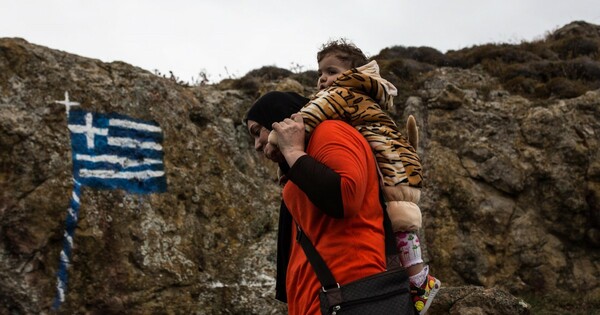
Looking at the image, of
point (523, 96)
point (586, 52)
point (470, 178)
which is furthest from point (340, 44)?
point (586, 52)

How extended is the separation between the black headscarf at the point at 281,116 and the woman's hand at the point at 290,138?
1.11 ft

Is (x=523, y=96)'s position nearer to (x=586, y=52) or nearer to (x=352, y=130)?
(x=586, y=52)

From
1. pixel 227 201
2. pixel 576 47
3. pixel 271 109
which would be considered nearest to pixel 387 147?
pixel 271 109

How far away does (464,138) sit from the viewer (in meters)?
8.93

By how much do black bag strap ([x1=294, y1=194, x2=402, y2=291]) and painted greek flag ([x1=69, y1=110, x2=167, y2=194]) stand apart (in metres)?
4.29

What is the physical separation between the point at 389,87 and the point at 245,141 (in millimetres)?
5178

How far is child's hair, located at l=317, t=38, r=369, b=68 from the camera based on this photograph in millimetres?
3057

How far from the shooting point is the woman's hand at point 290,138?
2459 mm

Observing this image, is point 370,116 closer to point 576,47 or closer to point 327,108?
point 327,108

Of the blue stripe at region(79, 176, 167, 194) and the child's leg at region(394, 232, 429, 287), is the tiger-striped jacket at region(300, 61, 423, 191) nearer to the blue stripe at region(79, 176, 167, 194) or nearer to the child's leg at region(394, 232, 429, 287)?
the child's leg at region(394, 232, 429, 287)

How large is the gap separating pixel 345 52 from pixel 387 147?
2.09 feet

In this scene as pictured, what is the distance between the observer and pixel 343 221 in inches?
95.6

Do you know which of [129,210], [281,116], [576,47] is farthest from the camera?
[576,47]

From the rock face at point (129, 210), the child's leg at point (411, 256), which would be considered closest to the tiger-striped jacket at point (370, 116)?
the child's leg at point (411, 256)
